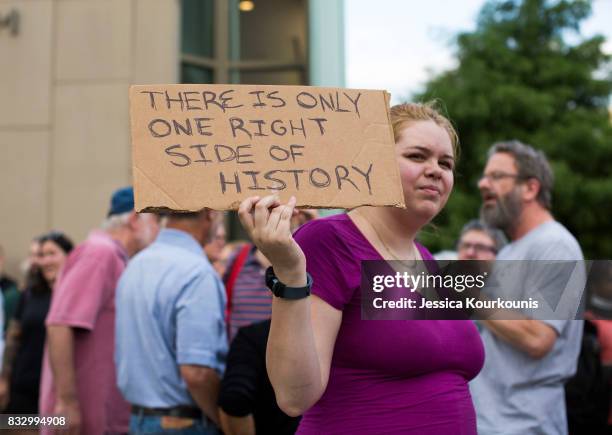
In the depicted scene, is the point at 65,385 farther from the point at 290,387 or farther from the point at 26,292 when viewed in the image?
the point at 290,387

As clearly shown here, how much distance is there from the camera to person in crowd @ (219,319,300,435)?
306 cm

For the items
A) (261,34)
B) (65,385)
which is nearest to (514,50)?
(261,34)

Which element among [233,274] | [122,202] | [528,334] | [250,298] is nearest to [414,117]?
[528,334]

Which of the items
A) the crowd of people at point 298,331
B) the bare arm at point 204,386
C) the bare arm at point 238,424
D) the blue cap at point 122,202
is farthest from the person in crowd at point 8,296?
the bare arm at point 238,424

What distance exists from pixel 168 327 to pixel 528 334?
1.41 meters

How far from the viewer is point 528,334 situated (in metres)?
3.05

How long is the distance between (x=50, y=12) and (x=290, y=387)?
8481 millimetres

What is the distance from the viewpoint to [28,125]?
9227mm

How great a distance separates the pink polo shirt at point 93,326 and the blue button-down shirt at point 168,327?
52 cm

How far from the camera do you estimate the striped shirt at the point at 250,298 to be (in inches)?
151

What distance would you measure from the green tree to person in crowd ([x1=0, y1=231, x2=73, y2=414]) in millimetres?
11658

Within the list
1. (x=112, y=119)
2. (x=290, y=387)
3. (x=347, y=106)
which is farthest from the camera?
(x=112, y=119)

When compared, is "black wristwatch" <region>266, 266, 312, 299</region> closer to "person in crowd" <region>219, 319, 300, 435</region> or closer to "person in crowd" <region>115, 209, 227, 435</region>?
"person in crowd" <region>219, 319, 300, 435</region>

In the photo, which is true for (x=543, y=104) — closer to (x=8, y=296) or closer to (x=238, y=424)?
(x=8, y=296)
